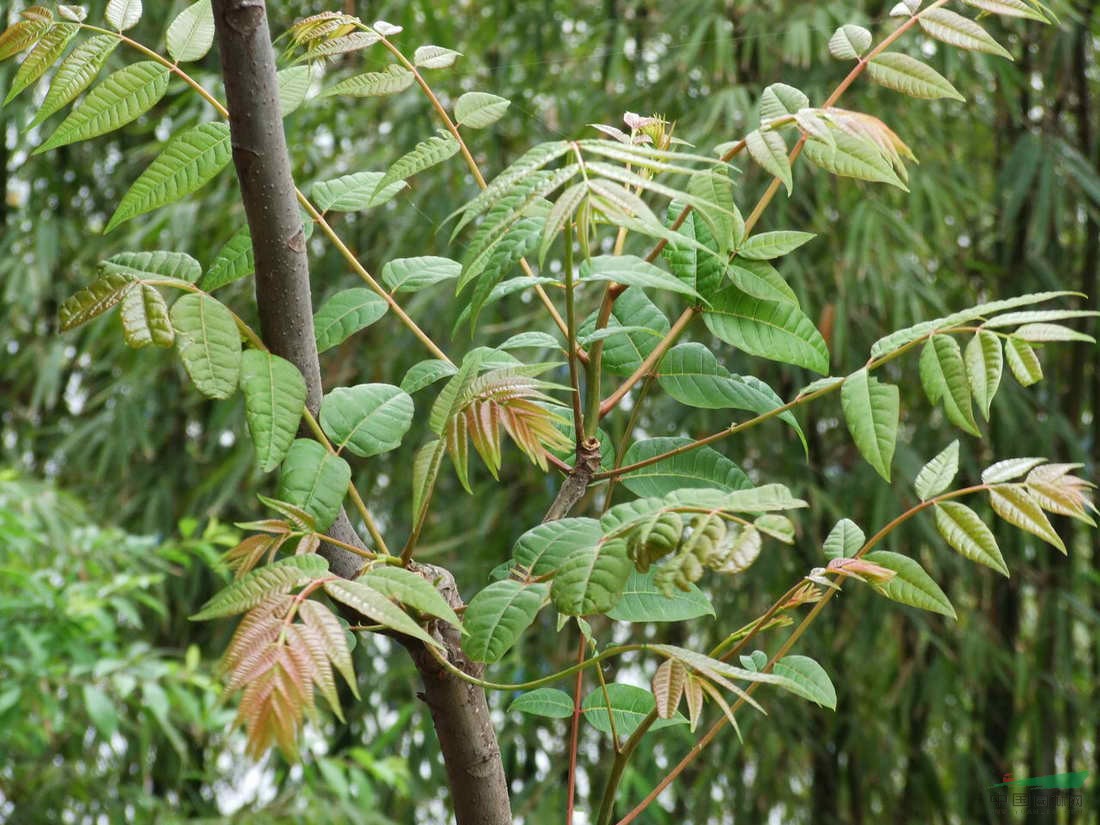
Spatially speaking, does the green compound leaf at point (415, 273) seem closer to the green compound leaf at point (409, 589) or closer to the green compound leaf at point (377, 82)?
the green compound leaf at point (377, 82)

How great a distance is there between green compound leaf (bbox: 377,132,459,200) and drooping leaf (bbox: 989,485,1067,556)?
206 mm

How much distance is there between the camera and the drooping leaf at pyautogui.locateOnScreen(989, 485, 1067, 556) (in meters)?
0.34

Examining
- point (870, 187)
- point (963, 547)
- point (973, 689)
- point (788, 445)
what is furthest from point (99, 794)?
point (963, 547)

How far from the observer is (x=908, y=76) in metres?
0.39

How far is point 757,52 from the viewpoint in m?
1.37

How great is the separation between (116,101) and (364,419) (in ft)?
0.42

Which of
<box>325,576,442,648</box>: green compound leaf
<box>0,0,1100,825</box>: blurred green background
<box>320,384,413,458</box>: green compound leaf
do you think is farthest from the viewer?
<box>0,0,1100,825</box>: blurred green background

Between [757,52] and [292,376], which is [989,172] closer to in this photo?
[757,52]

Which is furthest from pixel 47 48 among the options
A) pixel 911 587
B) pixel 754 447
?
pixel 754 447

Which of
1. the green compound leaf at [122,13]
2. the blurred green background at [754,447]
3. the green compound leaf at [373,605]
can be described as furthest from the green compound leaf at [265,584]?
the blurred green background at [754,447]

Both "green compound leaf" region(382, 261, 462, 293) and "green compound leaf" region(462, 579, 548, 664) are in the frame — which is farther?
"green compound leaf" region(382, 261, 462, 293)

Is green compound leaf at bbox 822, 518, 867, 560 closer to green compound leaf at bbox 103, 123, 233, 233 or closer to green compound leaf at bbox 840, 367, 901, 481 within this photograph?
green compound leaf at bbox 840, 367, 901, 481

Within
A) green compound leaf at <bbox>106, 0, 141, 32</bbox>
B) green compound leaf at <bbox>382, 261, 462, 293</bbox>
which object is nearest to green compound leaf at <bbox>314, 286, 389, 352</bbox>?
green compound leaf at <bbox>382, 261, 462, 293</bbox>

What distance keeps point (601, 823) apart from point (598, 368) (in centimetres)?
15
